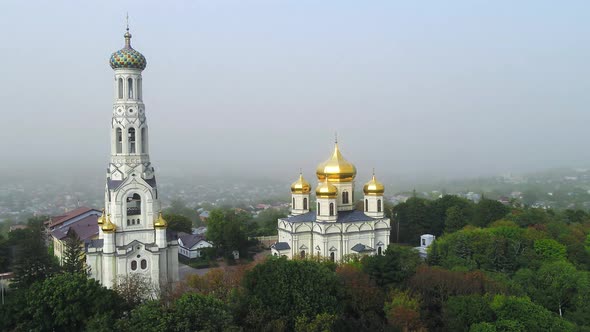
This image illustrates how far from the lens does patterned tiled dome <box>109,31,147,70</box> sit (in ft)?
84.1

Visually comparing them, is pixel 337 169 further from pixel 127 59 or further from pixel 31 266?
pixel 31 266

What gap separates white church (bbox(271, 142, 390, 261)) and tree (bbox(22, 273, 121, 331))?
1375cm

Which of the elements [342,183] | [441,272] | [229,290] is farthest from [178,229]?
[441,272]

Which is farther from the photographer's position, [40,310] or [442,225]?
[442,225]

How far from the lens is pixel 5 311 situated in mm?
18891

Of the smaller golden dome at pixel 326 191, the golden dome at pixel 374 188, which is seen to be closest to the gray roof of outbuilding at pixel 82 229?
the smaller golden dome at pixel 326 191

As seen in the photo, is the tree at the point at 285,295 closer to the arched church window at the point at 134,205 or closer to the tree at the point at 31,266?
the arched church window at the point at 134,205

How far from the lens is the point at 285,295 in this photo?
19.5 m

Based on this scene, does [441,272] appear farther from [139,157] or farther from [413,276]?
[139,157]

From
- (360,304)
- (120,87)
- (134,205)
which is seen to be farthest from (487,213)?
(120,87)

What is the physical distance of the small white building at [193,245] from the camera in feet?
126

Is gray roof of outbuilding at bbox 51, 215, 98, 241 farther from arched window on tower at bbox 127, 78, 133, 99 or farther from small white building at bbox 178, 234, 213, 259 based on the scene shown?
arched window on tower at bbox 127, 78, 133, 99

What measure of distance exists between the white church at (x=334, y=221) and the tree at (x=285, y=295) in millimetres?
10166

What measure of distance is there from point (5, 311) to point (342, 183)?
20341mm
